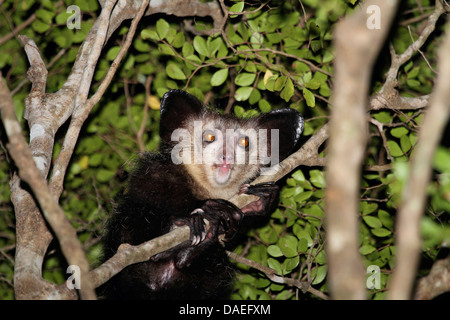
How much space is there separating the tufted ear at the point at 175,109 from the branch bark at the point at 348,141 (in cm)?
292

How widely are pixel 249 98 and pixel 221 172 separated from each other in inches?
42.4

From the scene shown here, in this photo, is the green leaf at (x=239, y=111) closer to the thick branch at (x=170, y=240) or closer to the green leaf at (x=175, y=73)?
the green leaf at (x=175, y=73)

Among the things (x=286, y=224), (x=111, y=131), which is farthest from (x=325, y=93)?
(x=111, y=131)

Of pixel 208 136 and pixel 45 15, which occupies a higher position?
pixel 45 15

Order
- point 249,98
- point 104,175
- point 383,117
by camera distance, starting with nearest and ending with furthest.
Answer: point 383,117 < point 249,98 < point 104,175

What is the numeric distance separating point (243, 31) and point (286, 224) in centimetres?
193

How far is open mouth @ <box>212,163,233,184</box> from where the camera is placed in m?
4.10

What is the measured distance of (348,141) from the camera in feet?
4.17

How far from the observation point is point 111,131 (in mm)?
5848

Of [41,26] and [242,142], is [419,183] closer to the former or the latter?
[242,142]

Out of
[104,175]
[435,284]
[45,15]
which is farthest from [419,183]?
[104,175]

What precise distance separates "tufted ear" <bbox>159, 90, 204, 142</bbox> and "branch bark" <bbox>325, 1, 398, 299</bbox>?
2.92 meters

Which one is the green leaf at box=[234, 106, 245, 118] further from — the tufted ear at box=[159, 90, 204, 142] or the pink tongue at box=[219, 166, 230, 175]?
the pink tongue at box=[219, 166, 230, 175]
